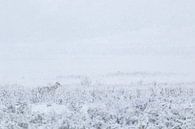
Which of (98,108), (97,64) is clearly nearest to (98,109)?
(98,108)

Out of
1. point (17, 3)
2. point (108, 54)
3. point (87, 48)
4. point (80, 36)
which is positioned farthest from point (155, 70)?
point (17, 3)

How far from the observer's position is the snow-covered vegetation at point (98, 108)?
13.8 metres

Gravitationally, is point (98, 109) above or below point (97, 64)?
below

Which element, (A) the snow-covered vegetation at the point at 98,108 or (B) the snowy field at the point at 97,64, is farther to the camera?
(B) the snowy field at the point at 97,64

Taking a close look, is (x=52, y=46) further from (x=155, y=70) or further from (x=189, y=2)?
(x=155, y=70)

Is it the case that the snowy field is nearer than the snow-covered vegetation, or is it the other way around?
the snow-covered vegetation

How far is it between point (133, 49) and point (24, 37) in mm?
8592

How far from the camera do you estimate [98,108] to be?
1510 centimetres

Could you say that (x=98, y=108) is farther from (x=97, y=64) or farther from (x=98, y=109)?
(x=97, y=64)

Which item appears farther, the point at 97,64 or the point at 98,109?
the point at 97,64

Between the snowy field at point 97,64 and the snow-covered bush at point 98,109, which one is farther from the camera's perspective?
the snowy field at point 97,64

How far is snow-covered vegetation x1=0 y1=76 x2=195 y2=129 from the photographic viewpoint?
13805 mm

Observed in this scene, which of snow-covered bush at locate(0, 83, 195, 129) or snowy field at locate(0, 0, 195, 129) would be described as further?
snowy field at locate(0, 0, 195, 129)

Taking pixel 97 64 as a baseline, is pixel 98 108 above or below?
below
